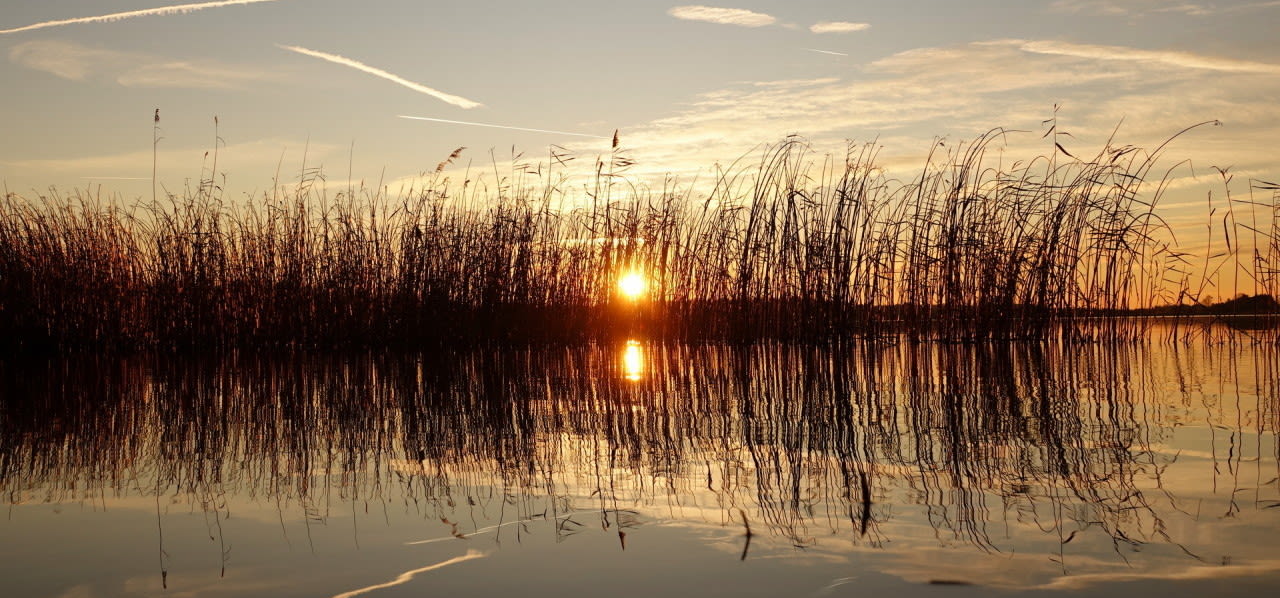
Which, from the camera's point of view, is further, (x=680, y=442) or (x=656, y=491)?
(x=680, y=442)

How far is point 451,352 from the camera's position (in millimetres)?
7195

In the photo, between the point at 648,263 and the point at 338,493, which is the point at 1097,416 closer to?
the point at 338,493

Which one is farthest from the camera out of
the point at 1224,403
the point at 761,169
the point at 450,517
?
the point at 761,169

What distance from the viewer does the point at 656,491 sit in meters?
1.86

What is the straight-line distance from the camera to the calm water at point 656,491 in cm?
131

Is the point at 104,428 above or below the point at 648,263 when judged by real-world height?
below

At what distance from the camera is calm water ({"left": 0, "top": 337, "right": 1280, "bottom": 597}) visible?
131 cm

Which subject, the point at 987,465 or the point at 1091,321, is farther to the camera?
the point at 1091,321

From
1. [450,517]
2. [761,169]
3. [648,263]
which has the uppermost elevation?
[761,169]

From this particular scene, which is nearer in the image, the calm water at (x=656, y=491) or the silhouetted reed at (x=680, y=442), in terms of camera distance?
the calm water at (x=656, y=491)

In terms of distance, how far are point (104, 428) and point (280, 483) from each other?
1.26 meters

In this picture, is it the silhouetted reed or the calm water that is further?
the silhouetted reed

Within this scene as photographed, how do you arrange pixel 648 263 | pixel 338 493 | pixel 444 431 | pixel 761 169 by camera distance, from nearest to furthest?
pixel 338 493, pixel 444 431, pixel 761 169, pixel 648 263

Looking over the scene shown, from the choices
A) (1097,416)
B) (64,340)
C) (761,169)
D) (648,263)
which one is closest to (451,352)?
(648,263)
